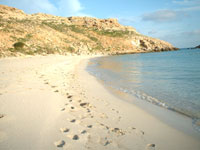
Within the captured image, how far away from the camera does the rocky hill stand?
2862 centimetres

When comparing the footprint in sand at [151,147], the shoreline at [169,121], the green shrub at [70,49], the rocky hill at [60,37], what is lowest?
the shoreline at [169,121]

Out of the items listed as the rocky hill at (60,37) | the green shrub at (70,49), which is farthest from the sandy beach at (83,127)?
the green shrub at (70,49)

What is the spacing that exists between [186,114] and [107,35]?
66030 mm

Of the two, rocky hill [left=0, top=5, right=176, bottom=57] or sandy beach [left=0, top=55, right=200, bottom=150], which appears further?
rocky hill [left=0, top=5, right=176, bottom=57]

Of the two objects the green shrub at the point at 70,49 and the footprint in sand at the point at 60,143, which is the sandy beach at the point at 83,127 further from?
the green shrub at the point at 70,49

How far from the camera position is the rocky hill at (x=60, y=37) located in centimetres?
2862

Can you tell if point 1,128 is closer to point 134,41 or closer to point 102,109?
point 102,109

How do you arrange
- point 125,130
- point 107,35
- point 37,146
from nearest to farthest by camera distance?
point 37,146, point 125,130, point 107,35

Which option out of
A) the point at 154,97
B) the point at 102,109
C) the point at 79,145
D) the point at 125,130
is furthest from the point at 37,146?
the point at 154,97

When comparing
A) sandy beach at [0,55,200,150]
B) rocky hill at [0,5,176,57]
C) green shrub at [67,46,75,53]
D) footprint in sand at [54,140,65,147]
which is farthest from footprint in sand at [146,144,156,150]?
green shrub at [67,46,75,53]

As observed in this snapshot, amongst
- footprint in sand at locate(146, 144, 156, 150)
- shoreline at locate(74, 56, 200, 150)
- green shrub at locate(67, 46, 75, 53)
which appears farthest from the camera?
green shrub at locate(67, 46, 75, 53)

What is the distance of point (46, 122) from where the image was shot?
2.76 m

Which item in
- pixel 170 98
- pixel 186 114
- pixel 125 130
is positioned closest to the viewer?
pixel 125 130

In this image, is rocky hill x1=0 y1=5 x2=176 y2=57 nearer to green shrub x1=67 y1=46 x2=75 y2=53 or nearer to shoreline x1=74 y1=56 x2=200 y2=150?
green shrub x1=67 y1=46 x2=75 y2=53
